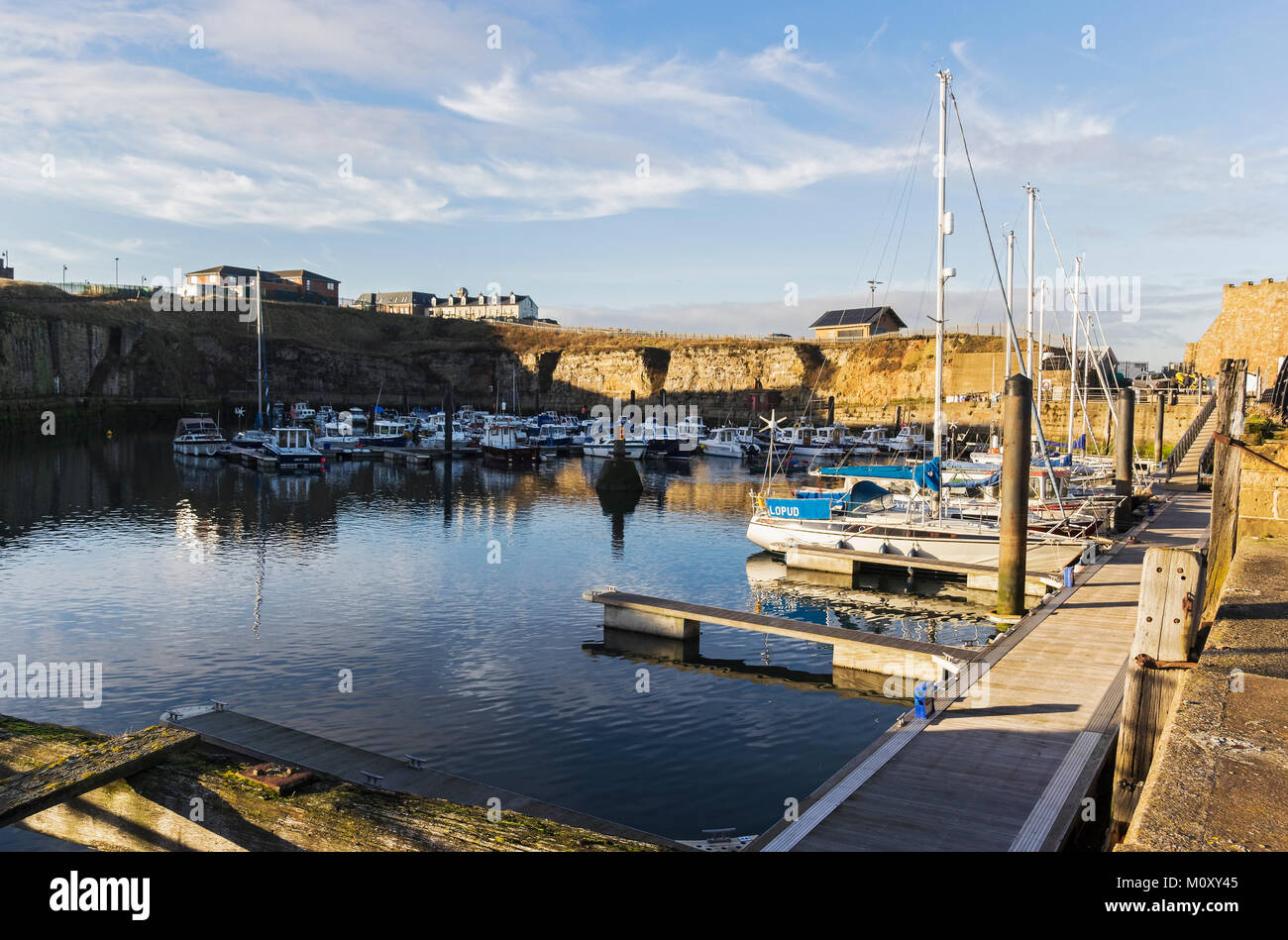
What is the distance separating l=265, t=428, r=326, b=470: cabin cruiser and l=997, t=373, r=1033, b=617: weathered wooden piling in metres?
54.3

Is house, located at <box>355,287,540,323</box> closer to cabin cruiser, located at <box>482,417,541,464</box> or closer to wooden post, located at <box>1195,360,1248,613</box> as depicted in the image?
cabin cruiser, located at <box>482,417,541,464</box>

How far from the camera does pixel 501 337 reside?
5340 inches

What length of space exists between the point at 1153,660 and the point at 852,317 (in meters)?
120

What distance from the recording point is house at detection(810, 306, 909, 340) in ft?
394

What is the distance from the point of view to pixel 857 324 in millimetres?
121938

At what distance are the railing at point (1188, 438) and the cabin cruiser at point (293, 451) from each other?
5399cm

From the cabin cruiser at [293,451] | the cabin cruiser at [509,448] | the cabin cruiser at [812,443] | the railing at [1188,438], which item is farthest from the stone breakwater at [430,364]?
the cabin cruiser at [293,451]

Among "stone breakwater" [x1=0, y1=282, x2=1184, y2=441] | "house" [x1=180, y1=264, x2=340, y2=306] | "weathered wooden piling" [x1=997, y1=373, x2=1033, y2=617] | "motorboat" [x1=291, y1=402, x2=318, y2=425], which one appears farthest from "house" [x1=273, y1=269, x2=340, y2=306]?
"weathered wooden piling" [x1=997, y1=373, x2=1033, y2=617]

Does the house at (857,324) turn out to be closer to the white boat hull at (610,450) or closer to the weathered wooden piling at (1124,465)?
the white boat hull at (610,450)

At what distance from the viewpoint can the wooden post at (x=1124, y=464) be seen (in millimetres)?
31406

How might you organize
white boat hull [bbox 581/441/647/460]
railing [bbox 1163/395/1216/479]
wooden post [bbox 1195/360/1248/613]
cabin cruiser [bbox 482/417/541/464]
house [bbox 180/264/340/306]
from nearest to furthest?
wooden post [bbox 1195/360/1248/613]
railing [bbox 1163/395/1216/479]
cabin cruiser [bbox 482/417/541/464]
white boat hull [bbox 581/441/647/460]
house [bbox 180/264/340/306]

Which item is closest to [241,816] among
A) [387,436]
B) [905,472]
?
[905,472]

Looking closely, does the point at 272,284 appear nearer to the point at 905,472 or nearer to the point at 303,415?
the point at 303,415

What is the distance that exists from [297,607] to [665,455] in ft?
185
